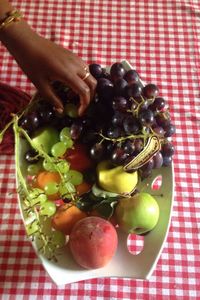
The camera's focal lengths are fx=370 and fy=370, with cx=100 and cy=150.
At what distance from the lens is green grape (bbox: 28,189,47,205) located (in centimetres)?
52

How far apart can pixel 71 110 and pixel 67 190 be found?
0.41 ft

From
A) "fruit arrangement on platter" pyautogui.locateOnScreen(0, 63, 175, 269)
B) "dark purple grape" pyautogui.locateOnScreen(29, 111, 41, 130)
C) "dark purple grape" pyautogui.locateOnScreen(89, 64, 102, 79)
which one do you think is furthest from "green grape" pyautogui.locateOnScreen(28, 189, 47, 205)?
"dark purple grape" pyautogui.locateOnScreen(89, 64, 102, 79)

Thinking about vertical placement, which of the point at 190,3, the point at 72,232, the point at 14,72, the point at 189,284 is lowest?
the point at 189,284

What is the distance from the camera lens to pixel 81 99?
545 millimetres

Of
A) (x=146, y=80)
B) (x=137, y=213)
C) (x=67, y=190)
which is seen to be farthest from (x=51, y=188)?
(x=146, y=80)

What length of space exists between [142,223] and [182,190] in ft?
0.60

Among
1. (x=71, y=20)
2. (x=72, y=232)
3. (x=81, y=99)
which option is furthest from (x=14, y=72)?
(x=72, y=232)

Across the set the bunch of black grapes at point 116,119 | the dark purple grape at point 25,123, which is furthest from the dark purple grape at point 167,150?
the dark purple grape at point 25,123

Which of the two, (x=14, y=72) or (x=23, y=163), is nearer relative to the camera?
(x=23, y=163)

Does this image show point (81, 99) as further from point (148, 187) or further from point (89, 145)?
point (148, 187)

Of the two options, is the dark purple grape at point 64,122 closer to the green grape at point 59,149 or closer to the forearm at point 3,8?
the green grape at point 59,149

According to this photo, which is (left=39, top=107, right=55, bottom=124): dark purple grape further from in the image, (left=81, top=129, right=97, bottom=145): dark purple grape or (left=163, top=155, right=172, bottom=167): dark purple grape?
(left=163, top=155, right=172, bottom=167): dark purple grape

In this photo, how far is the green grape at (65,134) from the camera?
1.87ft

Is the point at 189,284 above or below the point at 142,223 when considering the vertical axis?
below
